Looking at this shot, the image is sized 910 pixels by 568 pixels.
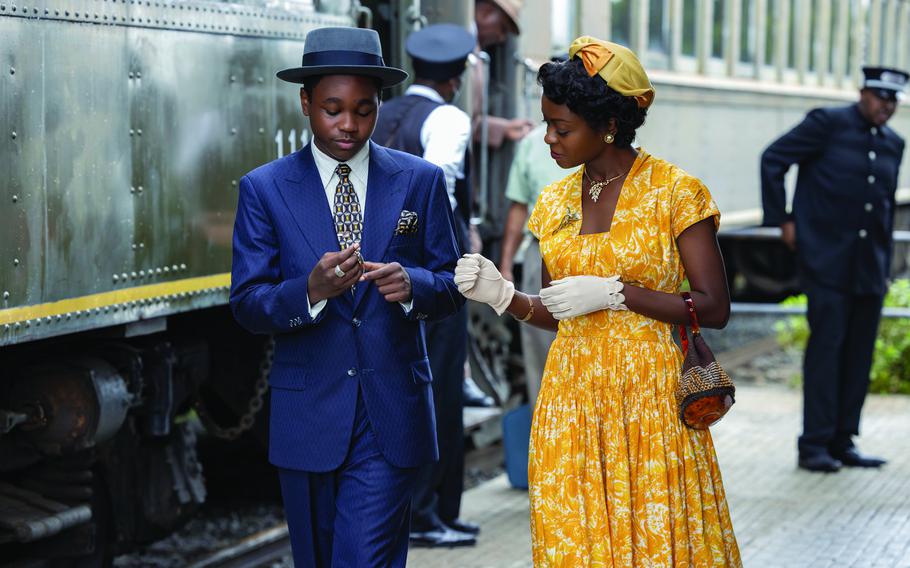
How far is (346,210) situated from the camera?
370cm

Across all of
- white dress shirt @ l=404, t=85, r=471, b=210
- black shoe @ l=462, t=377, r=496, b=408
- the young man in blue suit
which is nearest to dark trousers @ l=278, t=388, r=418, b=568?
the young man in blue suit

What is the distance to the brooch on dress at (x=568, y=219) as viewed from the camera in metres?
3.72

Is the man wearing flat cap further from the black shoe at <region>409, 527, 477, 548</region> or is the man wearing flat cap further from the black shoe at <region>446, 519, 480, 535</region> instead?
the black shoe at <region>409, 527, 477, 548</region>

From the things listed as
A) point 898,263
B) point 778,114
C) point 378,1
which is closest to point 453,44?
point 378,1

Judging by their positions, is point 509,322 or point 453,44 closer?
point 453,44

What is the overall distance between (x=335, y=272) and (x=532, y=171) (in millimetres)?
3119

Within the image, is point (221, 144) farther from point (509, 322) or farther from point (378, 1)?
point (509, 322)

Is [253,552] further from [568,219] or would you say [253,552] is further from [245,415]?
[568,219]

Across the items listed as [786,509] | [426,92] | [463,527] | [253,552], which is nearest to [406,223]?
[426,92]

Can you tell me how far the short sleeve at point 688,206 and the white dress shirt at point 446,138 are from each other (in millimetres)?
2039

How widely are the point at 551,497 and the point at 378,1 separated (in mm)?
4199

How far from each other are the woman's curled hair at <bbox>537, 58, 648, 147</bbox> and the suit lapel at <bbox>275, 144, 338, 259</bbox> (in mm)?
614

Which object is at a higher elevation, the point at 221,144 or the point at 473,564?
the point at 221,144

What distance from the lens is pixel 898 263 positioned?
680 inches
